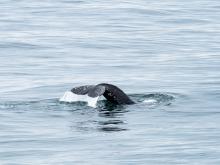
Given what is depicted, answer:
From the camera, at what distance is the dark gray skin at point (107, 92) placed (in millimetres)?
18266

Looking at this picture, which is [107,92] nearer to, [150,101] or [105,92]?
[105,92]

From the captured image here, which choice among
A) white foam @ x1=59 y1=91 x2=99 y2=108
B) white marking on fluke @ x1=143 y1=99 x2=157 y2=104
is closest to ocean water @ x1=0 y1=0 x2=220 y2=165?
white marking on fluke @ x1=143 y1=99 x2=157 y2=104

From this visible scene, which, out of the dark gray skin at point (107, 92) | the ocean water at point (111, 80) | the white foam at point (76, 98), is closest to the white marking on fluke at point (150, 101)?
the ocean water at point (111, 80)

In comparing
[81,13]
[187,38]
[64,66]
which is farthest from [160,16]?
[64,66]

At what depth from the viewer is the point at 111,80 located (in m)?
22.8

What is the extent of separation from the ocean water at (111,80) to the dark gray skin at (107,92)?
7.0 inches

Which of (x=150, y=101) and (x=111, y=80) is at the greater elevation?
(x=111, y=80)

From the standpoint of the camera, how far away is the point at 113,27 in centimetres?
3278

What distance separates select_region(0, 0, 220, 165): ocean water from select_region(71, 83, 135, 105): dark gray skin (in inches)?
7.0

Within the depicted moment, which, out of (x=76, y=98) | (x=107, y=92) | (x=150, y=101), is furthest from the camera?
(x=150, y=101)

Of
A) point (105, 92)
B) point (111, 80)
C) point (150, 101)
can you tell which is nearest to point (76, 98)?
point (105, 92)

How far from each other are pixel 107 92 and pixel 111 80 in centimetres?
404

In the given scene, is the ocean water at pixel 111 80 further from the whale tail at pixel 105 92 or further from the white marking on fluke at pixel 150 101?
the whale tail at pixel 105 92

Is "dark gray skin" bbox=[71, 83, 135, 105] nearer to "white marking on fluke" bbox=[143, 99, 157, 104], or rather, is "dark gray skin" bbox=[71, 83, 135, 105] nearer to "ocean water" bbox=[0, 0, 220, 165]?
"ocean water" bbox=[0, 0, 220, 165]
